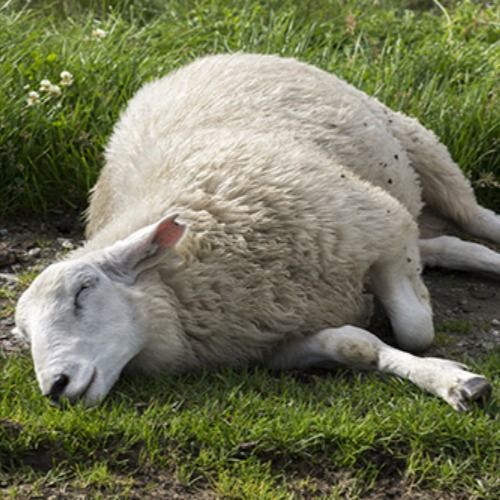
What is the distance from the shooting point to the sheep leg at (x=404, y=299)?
539 cm

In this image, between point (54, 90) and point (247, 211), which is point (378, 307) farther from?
point (54, 90)

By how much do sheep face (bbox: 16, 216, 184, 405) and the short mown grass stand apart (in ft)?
0.38

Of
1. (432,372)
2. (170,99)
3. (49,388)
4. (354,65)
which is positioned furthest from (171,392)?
(354,65)

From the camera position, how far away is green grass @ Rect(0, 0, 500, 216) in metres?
6.84

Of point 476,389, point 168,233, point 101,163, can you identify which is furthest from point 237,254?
point 101,163

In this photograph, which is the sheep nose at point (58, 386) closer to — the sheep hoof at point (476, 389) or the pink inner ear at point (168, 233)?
the pink inner ear at point (168, 233)

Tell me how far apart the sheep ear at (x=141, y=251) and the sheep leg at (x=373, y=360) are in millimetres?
644

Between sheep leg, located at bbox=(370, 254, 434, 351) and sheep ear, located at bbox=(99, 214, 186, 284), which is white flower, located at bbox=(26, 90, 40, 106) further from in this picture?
sheep leg, located at bbox=(370, 254, 434, 351)

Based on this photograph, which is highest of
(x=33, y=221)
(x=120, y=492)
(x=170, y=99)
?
(x=170, y=99)

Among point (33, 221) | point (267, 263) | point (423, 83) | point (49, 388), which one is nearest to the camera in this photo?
point (49, 388)

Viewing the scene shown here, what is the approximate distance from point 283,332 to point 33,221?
2139mm

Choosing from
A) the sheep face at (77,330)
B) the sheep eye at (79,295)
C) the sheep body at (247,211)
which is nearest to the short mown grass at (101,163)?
the sheep face at (77,330)

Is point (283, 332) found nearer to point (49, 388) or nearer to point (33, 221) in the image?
point (49, 388)

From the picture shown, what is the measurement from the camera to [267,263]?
5.14m
